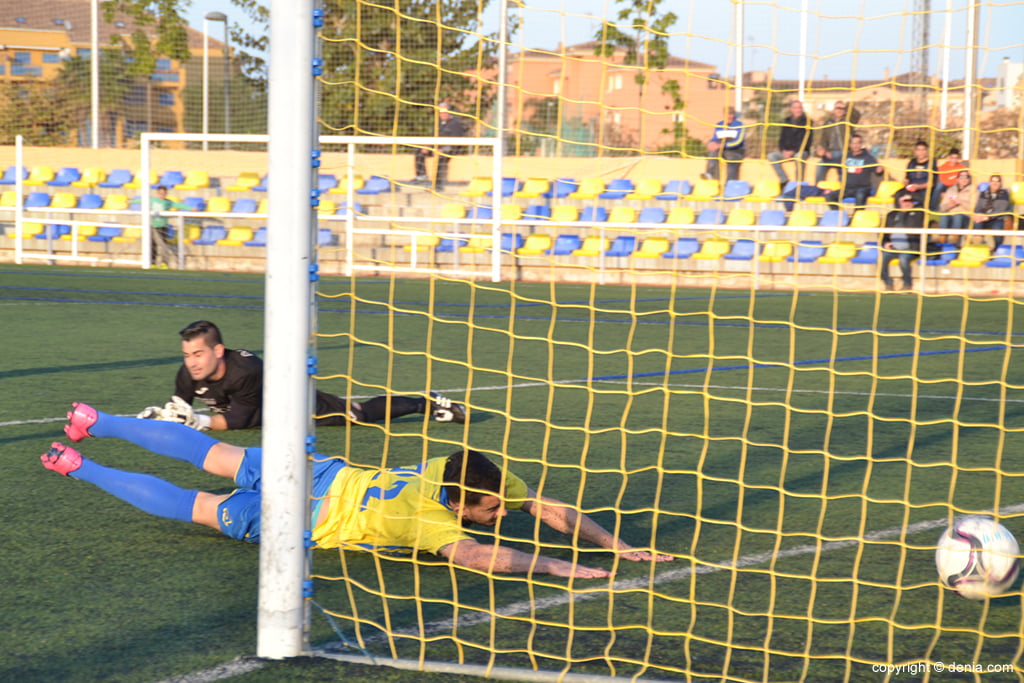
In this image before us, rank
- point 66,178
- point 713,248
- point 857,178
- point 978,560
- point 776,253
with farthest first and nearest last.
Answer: point 66,178
point 713,248
point 776,253
point 857,178
point 978,560

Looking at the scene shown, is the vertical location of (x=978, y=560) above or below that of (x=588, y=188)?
below

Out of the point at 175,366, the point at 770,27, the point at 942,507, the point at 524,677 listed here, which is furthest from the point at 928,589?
the point at 175,366

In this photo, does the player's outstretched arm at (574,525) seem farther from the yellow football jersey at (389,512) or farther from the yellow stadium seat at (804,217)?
the yellow stadium seat at (804,217)

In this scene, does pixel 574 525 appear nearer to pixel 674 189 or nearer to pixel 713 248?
pixel 713 248

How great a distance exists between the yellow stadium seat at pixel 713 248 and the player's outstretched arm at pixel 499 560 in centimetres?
1405

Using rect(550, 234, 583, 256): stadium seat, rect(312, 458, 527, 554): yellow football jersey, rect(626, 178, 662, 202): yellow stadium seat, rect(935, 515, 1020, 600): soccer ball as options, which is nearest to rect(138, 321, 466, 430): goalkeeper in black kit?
rect(312, 458, 527, 554): yellow football jersey

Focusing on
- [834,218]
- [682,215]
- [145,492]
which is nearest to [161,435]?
[145,492]

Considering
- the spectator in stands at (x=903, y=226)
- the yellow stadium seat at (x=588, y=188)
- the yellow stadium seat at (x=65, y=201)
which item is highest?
the yellow stadium seat at (x=588, y=188)

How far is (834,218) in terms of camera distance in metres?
15.0

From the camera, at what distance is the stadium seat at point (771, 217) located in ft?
53.3

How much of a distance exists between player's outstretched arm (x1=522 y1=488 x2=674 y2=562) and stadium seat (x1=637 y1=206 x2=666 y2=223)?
13565mm

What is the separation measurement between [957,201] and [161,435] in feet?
29.2

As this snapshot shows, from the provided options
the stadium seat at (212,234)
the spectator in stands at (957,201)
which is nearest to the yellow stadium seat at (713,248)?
the spectator in stands at (957,201)

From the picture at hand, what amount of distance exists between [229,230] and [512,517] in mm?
16517
